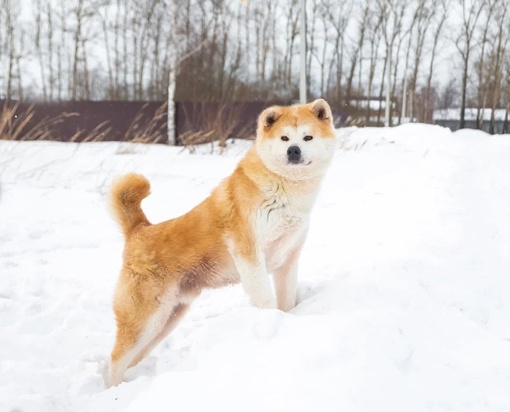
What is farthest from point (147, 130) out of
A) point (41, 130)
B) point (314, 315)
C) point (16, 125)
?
point (314, 315)

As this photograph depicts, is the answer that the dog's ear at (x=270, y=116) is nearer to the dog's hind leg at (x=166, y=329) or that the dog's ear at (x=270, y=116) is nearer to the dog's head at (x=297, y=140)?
the dog's head at (x=297, y=140)

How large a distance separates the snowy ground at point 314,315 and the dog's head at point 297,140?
0.74m

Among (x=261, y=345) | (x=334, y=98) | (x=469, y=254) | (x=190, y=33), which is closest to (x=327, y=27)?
(x=334, y=98)

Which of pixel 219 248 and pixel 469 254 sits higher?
pixel 219 248

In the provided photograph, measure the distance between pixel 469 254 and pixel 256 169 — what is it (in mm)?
2052

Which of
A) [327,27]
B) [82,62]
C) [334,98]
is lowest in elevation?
[334,98]

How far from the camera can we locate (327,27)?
31094mm

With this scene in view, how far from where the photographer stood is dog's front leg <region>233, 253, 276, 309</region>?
2.63 metres

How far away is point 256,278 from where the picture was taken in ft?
8.63

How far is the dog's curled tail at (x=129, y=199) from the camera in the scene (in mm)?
2812

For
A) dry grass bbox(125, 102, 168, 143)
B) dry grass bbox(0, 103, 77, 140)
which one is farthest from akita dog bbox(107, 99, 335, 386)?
dry grass bbox(125, 102, 168, 143)

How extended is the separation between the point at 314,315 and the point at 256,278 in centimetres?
39

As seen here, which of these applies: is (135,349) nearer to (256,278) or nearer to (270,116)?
(256,278)

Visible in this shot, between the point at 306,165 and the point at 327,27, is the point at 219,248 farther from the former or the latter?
the point at 327,27
